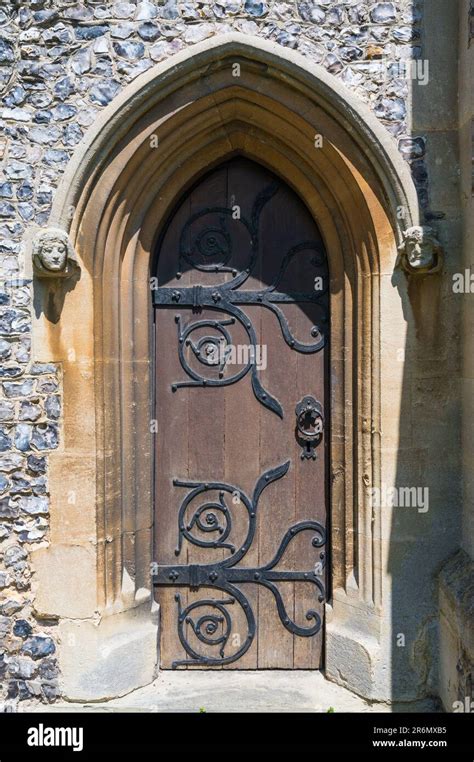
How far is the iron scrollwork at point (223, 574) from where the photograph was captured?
151 inches

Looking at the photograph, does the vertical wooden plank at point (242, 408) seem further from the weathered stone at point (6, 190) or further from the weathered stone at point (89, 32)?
the weathered stone at point (6, 190)

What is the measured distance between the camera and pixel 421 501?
3.50 metres

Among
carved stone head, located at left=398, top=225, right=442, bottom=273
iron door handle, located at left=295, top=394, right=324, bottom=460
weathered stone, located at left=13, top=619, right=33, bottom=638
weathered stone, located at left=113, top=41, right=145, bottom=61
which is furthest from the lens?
iron door handle, located at left=295, top=394, right=324, bottom=460

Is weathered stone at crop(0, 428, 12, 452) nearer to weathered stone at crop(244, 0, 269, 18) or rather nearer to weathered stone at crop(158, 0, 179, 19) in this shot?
weathered stone at crop(158, 0, 179, 19)

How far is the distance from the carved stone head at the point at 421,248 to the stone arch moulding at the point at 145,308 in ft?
0.26

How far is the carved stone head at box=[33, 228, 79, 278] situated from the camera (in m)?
3.40

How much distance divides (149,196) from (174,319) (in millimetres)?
656

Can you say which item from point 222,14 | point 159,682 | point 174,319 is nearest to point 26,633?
point 159,682

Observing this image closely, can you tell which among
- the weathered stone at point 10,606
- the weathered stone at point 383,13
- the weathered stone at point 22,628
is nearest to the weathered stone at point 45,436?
the weathered stone at point 10,606

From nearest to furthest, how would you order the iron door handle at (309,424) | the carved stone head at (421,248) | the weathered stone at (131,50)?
1. the carved stone head at (421,248)
2. the weathered stone at (131,50)
3. the iron door handle at (309,424)

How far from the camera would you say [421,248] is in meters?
3.34

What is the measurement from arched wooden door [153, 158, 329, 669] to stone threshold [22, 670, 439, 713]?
0.09 m

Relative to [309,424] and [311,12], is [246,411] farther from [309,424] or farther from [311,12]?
[311,12]

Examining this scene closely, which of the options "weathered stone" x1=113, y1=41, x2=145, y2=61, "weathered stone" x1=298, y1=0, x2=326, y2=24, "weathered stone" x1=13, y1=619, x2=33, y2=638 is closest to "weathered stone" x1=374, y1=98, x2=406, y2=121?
"weathered stone" x1=298, y1=0, x2=326, y2=24
